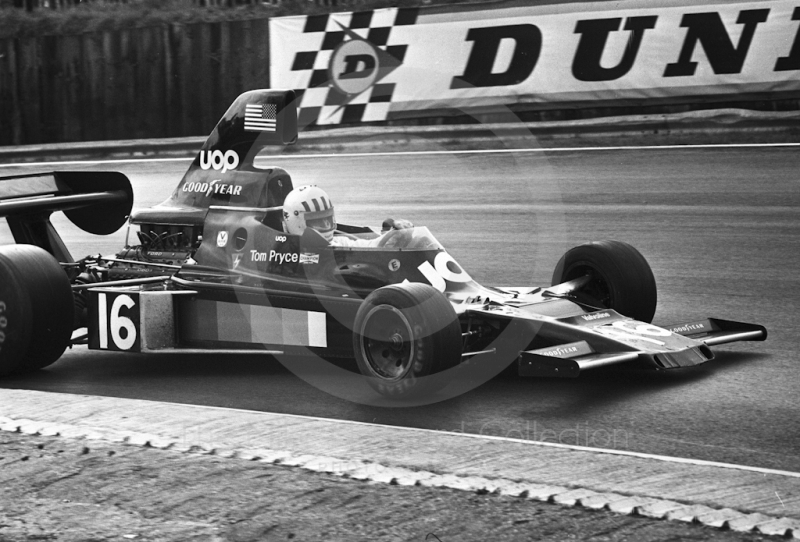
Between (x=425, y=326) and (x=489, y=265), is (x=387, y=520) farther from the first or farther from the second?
(x=489, y=265)

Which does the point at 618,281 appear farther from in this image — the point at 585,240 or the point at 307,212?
the point at 585,240

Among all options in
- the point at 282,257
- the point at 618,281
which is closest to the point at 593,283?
the point at 618,281

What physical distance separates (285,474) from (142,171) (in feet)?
38.8

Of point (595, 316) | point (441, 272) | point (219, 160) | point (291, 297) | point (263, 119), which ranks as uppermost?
point (263, 119)

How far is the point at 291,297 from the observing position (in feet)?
22.8

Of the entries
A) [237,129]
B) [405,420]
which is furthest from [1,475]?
[237,129]

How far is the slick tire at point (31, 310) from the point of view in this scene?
693cm

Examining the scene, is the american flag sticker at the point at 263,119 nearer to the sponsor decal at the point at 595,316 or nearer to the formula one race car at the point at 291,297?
the formula one race car at the point at 291,297

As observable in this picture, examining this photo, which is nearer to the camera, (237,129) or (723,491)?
(723,491)

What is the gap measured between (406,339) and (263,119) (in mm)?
2715

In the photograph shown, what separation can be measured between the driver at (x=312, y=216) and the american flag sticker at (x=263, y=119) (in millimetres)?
1128

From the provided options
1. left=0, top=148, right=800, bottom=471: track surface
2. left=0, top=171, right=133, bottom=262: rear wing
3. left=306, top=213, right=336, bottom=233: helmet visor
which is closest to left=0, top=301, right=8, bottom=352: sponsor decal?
left=0, top=148, right=800, bottom=471: track surface

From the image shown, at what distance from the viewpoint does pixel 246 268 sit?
291 inches

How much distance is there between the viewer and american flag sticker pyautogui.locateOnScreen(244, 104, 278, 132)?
824 cm
